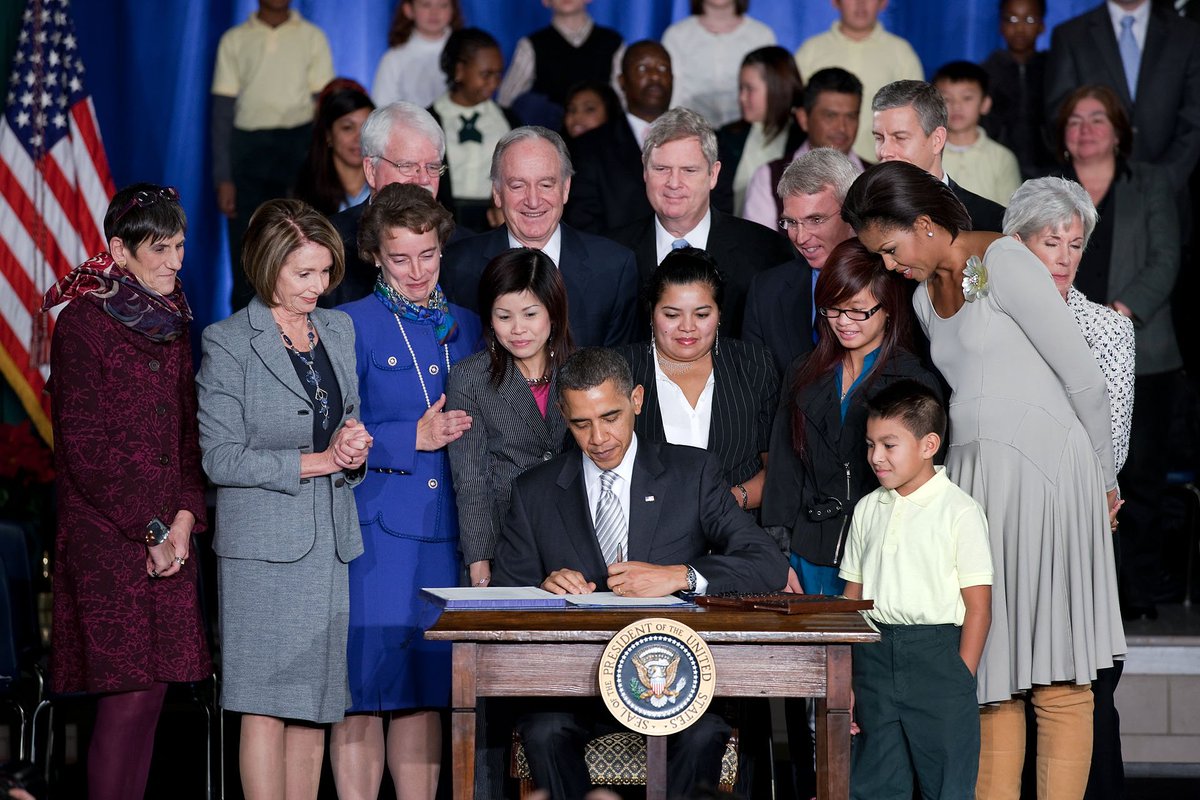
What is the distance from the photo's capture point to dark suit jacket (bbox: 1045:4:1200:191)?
22.9 ft

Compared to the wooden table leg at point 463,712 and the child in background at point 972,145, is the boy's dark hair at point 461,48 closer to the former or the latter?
the child in background at point 972,145

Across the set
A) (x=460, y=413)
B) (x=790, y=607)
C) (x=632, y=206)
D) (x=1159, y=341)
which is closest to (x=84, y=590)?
(x=460, y=413)

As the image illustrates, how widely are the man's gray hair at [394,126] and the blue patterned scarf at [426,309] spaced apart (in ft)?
2.26

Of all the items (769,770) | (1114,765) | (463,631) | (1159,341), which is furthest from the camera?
(1159,341)

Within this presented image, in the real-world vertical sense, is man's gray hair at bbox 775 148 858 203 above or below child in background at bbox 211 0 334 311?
below

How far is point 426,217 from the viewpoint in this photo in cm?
429

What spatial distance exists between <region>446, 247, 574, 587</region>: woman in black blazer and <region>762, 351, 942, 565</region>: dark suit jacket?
625 mm

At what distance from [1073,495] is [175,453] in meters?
2.42

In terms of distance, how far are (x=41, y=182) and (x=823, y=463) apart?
4.33 m

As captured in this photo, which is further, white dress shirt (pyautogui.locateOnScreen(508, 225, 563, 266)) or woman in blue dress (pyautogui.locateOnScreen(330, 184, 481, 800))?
white dress shirt (pyautogui.locateOnScreen(508, 225, 563, 266))

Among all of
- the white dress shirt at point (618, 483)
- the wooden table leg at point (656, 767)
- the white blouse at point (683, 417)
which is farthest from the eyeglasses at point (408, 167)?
the wooden table leg at point (656, 767)

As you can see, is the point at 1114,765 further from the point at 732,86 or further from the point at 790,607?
the point at 732,86

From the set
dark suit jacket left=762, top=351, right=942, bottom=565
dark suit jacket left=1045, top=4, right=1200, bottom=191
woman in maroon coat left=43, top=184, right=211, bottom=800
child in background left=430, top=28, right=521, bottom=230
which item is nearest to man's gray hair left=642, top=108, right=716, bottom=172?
dark suit jacket left=762, top=351, right=942, bottom=565

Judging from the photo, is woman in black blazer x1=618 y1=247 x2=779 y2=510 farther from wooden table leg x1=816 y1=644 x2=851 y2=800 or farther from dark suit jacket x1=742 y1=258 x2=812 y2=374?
wooden table leg x1=816 y1=644 x2=851 y2=800
